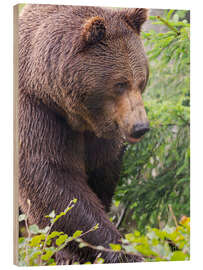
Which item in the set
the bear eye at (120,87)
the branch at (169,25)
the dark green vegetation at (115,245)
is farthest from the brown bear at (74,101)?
the branch at (169,25)

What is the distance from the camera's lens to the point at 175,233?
3.79 metres

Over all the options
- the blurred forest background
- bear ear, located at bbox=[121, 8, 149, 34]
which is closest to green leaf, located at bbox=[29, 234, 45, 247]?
the blurred forest background

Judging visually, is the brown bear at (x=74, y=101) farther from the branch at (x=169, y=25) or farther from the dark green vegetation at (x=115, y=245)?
the branch at (x=169, y=25)

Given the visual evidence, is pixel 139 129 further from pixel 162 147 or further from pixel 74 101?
pixel 162 147

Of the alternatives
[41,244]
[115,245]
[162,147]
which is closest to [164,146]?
[162,147]

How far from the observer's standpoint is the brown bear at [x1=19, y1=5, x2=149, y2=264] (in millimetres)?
4289

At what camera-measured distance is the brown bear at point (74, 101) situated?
429 centimetres

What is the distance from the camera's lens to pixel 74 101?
4.32m

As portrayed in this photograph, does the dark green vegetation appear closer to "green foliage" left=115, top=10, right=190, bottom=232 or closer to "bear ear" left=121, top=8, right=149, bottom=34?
"green foliage" left=115, top=10, right=190, bottom=232

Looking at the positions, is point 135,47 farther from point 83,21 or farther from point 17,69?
point 17,69

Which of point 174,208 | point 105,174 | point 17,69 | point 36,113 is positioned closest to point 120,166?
point 105,174

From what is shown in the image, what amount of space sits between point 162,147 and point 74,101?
123cm

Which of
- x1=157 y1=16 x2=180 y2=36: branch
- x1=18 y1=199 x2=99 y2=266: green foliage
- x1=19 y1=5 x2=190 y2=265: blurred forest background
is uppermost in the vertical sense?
x1=157 y1=16 x2=180 y2=36: branch

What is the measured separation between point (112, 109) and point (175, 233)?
1176 millimetres
